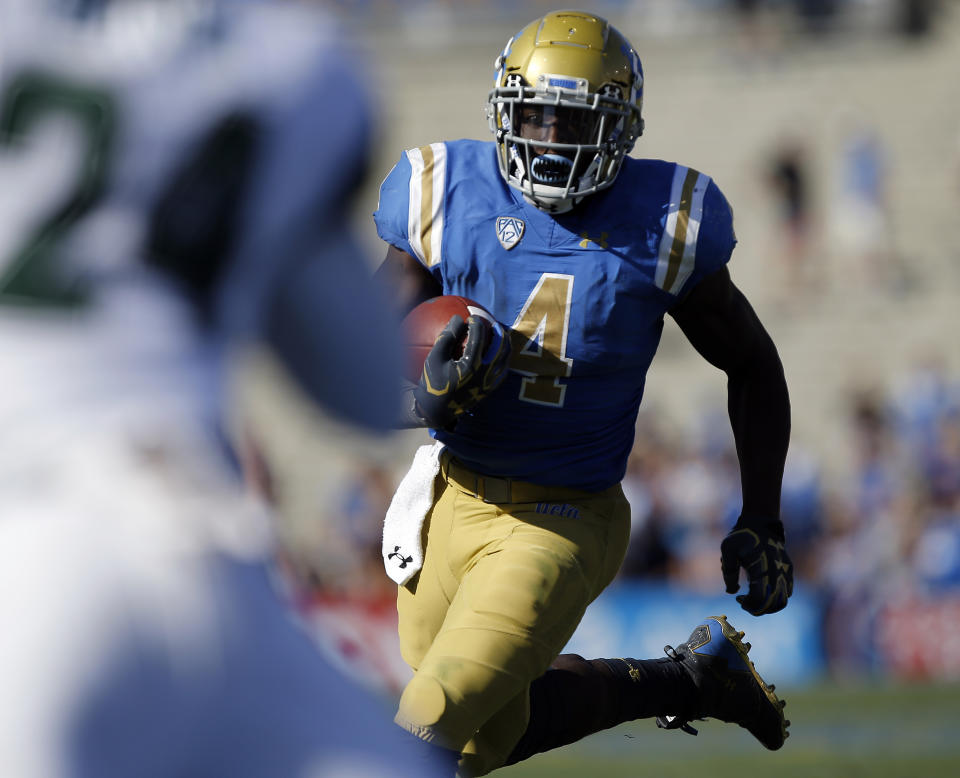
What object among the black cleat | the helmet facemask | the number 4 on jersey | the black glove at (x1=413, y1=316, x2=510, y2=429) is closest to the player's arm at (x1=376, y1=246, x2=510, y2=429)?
the black glove at (x1=413, y1=316, x2=510, y2=429)

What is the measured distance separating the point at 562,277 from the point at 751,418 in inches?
26.5

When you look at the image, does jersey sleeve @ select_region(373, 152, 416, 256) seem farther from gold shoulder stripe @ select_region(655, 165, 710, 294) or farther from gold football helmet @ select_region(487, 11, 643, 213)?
gold shoulder stripe @ select_region(655, 165, 710, 294)

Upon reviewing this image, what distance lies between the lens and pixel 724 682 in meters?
3.91

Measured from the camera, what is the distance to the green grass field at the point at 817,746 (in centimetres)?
570

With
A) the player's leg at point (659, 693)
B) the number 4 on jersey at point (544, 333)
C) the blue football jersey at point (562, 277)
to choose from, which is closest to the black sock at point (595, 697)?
the player's leg at point (659, 693)

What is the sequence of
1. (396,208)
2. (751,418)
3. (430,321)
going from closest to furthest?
(430,321), (396,208), (751,418)

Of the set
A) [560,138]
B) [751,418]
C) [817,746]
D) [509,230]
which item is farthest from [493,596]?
[817,746]

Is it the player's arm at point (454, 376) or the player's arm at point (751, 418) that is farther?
the player's arm at point (751, 418)

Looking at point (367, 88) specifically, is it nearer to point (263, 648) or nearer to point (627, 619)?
point (263, 648)

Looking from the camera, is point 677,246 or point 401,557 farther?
point 401,557

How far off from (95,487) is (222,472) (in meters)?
0.13

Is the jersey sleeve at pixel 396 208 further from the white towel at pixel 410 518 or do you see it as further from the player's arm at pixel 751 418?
the player's arm at pixel 751 418

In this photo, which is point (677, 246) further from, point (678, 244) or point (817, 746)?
point (817, 746)

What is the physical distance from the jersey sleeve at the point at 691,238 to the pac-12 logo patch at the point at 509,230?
32cm
